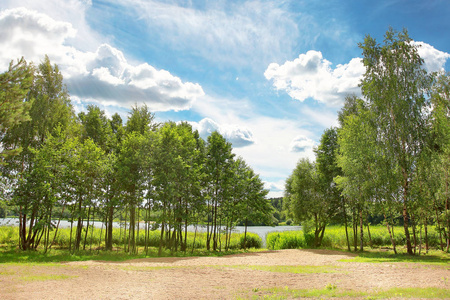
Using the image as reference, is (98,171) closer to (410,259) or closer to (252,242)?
(252,242)

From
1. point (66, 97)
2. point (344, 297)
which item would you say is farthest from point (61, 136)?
point (344, 297)

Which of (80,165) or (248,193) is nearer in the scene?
(80,165)

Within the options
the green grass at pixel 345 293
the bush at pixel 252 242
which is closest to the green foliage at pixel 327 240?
the bush at pixel 252 242

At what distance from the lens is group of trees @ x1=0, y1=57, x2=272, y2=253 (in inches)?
794

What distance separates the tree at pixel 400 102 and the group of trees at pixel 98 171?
13.0 metres

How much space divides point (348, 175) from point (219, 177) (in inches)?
Result: 441

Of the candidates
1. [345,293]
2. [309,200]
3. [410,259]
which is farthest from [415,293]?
[309,200]

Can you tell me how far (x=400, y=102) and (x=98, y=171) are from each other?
23.1 metres

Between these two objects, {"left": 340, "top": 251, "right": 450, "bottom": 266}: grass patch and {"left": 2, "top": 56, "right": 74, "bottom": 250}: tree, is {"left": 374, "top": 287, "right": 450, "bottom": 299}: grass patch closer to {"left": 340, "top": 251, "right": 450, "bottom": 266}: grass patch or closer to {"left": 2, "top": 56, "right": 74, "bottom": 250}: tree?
{"left": 340, "top": 251, "right": 450, "bottom": 266}: grass patch

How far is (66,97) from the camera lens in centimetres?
2498

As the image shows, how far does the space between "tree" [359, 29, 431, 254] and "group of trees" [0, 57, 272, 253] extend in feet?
A: 42.6

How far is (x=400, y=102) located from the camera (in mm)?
20359

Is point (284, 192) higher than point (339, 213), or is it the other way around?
point (284, 192)

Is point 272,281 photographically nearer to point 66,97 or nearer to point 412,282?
point 412,282
